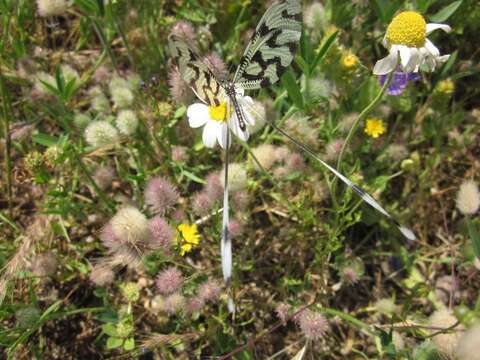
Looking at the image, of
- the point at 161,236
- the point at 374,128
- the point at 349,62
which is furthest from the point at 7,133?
the point at 374,128

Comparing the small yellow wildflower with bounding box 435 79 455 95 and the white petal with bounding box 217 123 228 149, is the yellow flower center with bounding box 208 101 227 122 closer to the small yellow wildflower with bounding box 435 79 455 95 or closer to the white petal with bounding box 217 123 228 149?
the white petal with bounding box 217 123 228 149

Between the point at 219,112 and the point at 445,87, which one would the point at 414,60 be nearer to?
the point at 219,112

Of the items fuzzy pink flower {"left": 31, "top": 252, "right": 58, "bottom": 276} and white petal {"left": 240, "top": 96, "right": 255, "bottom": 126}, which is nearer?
white petal {"left": 240, "top": 96, "right": 255, "bottom": 126}

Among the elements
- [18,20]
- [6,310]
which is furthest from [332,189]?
[18,20]

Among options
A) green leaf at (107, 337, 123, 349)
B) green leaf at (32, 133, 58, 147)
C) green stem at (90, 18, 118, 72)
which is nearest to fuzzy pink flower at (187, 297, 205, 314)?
green leaf at (107, 337, 123, 349)

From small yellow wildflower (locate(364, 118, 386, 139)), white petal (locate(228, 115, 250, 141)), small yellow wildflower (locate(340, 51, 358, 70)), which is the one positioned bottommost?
small yellow wildflower (locate(364, 118, 386, 139))

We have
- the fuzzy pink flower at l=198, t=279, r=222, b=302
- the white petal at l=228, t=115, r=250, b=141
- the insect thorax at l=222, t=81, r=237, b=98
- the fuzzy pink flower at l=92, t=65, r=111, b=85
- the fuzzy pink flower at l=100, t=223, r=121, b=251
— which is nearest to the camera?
the insect thorax at l=222, t=81, r=237, b=98

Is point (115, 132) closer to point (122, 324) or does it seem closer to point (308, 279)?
point (122, 324)
